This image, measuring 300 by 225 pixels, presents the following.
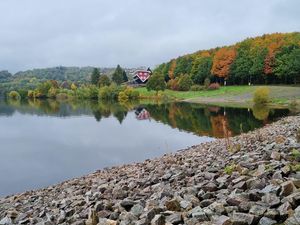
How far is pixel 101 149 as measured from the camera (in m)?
36.1

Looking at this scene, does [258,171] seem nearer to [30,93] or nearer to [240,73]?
[240,73]

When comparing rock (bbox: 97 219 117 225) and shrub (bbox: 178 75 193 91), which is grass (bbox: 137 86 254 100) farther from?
rock (bbox: 97 219 117 225)

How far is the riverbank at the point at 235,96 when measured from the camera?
87625mm

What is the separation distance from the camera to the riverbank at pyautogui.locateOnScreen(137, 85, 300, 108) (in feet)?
287

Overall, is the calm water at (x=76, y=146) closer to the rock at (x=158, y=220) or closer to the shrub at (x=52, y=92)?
the rock at (x=158, y=220)

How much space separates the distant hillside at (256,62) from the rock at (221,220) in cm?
10602

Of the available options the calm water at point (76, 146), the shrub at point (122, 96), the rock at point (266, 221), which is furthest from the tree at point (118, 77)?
the rock at point (266, 221)

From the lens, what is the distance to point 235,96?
4134 inches

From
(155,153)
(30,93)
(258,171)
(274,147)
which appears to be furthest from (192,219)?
(30,93)

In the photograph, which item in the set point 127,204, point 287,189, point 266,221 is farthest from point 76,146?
point 266,221

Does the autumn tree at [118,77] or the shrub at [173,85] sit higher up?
the autumn tree at [118,77]

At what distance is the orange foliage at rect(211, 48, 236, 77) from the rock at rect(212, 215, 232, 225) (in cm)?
12495

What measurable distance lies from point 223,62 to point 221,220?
421ft

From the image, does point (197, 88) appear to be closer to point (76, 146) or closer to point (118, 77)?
point (118, 77)
